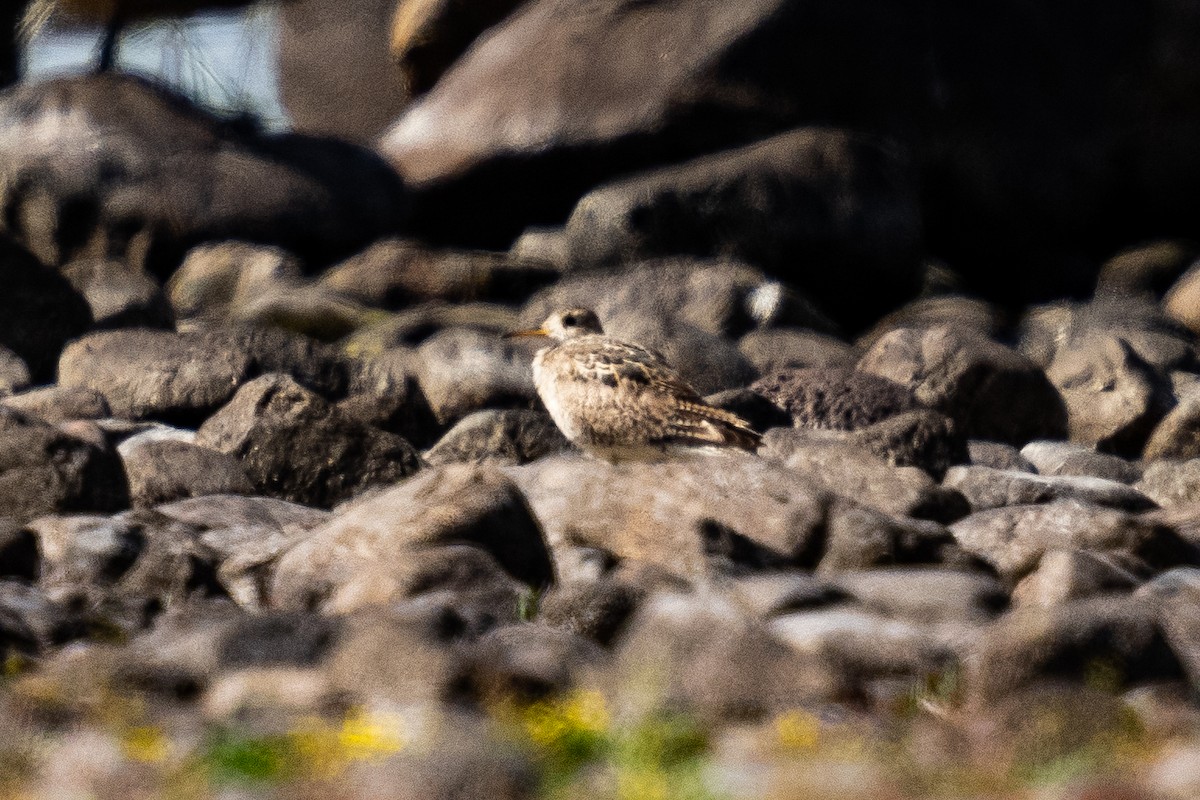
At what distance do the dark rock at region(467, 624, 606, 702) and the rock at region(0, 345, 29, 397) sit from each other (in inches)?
341

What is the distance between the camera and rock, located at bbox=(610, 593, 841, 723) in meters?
4.62

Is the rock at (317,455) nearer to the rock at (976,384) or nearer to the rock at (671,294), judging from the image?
the rock at (976,384)

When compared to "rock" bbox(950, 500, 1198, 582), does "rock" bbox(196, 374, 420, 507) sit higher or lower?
lower

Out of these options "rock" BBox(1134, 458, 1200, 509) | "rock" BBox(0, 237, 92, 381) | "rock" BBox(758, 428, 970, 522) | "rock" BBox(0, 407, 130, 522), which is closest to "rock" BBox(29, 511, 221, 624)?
"rock" BBox(0, 407, 130, 522)

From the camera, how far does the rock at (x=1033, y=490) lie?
32.2 feet

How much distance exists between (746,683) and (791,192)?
14743 mm

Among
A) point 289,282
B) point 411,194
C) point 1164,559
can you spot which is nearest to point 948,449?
point 1164,559

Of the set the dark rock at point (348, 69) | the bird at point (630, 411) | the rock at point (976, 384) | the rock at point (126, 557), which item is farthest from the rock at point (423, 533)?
the dark rock at point (348, 69)

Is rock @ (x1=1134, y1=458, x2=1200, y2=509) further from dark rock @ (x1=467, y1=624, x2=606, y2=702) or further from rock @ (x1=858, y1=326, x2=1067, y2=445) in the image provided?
dark rock @ (x1=467, y1=624, x2=606, y2=702)

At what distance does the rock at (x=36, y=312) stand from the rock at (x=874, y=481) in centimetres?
722

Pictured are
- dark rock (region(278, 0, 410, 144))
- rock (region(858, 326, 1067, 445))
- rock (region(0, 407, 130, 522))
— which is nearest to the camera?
rock (region(0, 407, 130, 522))

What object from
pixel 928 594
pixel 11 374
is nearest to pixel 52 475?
pixel 928 594

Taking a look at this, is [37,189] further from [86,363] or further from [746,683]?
[746,683]

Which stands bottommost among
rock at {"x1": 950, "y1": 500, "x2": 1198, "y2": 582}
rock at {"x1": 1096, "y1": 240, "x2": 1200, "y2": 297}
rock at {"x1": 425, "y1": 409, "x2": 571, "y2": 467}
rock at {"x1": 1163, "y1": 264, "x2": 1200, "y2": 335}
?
rock at {"x1": 1096, "y1": 240, "x2": 1200, "y2": 297}
